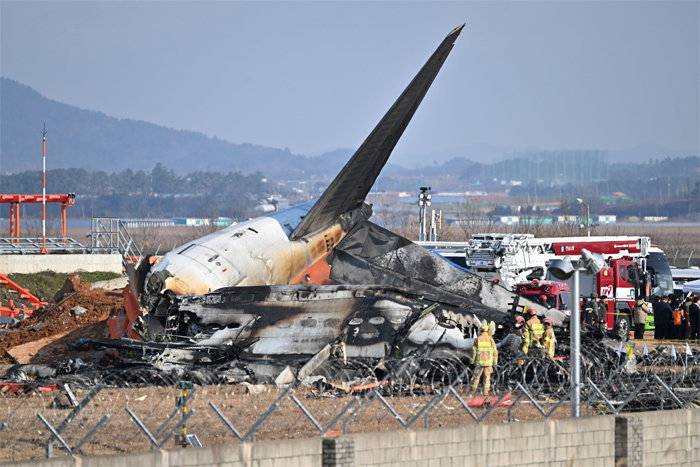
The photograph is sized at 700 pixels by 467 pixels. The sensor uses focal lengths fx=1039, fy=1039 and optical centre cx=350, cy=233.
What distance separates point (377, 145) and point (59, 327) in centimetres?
1296

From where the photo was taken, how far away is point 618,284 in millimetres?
42062

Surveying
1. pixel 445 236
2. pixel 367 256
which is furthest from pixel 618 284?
pixel 445 236

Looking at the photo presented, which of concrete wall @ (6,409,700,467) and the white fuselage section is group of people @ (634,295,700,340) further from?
concrete wall @ (6,409,700,467)

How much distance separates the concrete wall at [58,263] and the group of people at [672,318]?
96.8 feet

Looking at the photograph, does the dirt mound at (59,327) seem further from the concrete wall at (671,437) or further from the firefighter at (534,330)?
the concrete wall at (671,437)

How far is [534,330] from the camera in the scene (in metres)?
24.4

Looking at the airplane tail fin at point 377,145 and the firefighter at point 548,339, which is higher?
the airplane tail fin at point 377,145

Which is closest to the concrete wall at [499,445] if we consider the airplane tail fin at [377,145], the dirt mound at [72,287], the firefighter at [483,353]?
the firefighter at [483,353]

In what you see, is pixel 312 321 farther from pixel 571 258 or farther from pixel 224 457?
pixel 571 258

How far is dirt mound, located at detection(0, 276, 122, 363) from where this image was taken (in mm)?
31484

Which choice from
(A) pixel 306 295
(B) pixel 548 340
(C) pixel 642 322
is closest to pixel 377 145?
(A) pixel 306 295

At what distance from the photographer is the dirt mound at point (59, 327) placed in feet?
103

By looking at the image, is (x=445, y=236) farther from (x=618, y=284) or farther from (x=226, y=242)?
(x=226, y=242)

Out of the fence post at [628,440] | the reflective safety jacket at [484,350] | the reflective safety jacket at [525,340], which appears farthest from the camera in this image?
the reflective safety jacket at [525,340]
